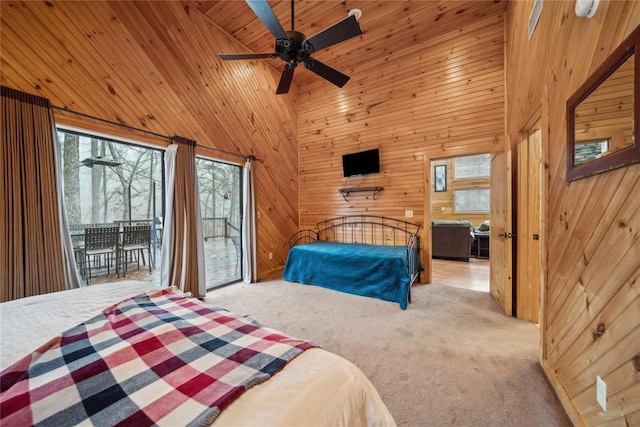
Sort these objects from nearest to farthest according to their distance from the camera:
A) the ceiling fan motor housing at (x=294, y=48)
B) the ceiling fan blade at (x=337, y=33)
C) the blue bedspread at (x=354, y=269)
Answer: the ceiling fan blade at (x=337, y=33) < the ceiling fan motor housing at (x=294, y=48) < the blue bedspread at (x=354, y=269)

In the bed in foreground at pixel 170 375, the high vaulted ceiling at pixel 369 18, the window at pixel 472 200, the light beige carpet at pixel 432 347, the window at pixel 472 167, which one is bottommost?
the light beige carpet at pixel 432 347

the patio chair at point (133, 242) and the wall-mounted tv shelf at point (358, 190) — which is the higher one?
the wall-mounted tv shelf at point (358, 190)

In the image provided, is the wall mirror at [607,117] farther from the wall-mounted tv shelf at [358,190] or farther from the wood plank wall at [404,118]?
the wall-mounted tv shelf at [358,190]

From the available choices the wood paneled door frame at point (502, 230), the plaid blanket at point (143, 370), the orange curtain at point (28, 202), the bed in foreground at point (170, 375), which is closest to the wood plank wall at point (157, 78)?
the orange curtain at point (28, 202)

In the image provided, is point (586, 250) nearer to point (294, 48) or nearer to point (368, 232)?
point (294, 48)

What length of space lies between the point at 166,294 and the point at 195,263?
1984mm

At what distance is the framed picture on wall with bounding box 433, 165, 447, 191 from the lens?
9047mm

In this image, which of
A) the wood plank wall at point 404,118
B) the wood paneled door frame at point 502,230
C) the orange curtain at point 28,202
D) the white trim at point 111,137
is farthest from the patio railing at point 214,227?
the wood paneled door frame at point 502,230

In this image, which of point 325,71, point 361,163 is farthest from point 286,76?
point 361,163

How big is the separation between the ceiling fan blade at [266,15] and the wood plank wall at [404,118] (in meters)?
2.48

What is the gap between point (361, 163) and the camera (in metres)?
4.67

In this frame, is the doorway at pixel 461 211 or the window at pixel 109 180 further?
the doorway at pixel 461 211

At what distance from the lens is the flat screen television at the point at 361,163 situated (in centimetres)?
454

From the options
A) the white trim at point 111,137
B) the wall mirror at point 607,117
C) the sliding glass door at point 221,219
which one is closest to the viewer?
the wall mirror at point 607,117
